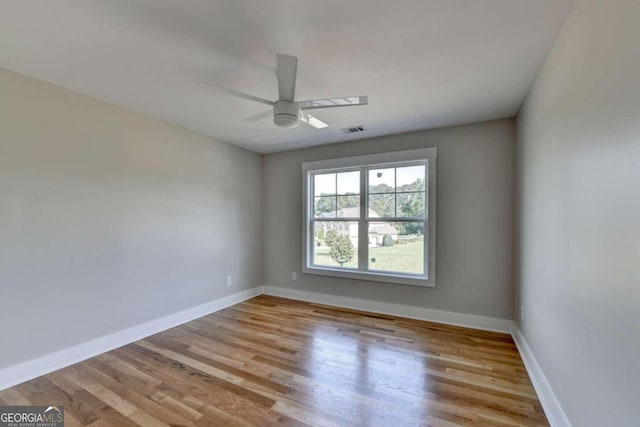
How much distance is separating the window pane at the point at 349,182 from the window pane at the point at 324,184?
0.12m

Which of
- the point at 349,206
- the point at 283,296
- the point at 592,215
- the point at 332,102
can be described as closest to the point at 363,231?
the point at 349,206

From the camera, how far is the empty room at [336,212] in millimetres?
1422

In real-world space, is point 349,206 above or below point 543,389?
above

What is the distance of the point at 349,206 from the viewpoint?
4.10 meters

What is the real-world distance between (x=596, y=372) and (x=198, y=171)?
3931 millimetres

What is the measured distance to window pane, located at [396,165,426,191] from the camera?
3.58 meters

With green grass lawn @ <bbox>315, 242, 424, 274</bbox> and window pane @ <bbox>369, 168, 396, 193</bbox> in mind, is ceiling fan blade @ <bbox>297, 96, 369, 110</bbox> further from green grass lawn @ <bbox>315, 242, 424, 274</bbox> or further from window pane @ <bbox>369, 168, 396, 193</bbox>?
green grass lawn @ <bbox>315, 242, 424, 274</bbox>

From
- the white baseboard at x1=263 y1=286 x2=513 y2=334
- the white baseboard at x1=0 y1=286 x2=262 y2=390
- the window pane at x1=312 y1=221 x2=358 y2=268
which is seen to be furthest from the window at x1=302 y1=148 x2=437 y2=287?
the white baseboard at x1=0 y1=286 x2=262 y2=390

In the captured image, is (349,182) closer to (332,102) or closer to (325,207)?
(325,207)

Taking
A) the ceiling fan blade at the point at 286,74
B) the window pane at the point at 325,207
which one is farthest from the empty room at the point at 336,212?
the window pane at the point at 325,207

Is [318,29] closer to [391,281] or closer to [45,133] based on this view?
[45,133]

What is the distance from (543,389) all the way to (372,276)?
206 centimetres

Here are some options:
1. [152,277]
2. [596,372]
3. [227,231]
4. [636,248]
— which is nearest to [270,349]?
[152,277]

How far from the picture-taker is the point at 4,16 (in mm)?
1547
